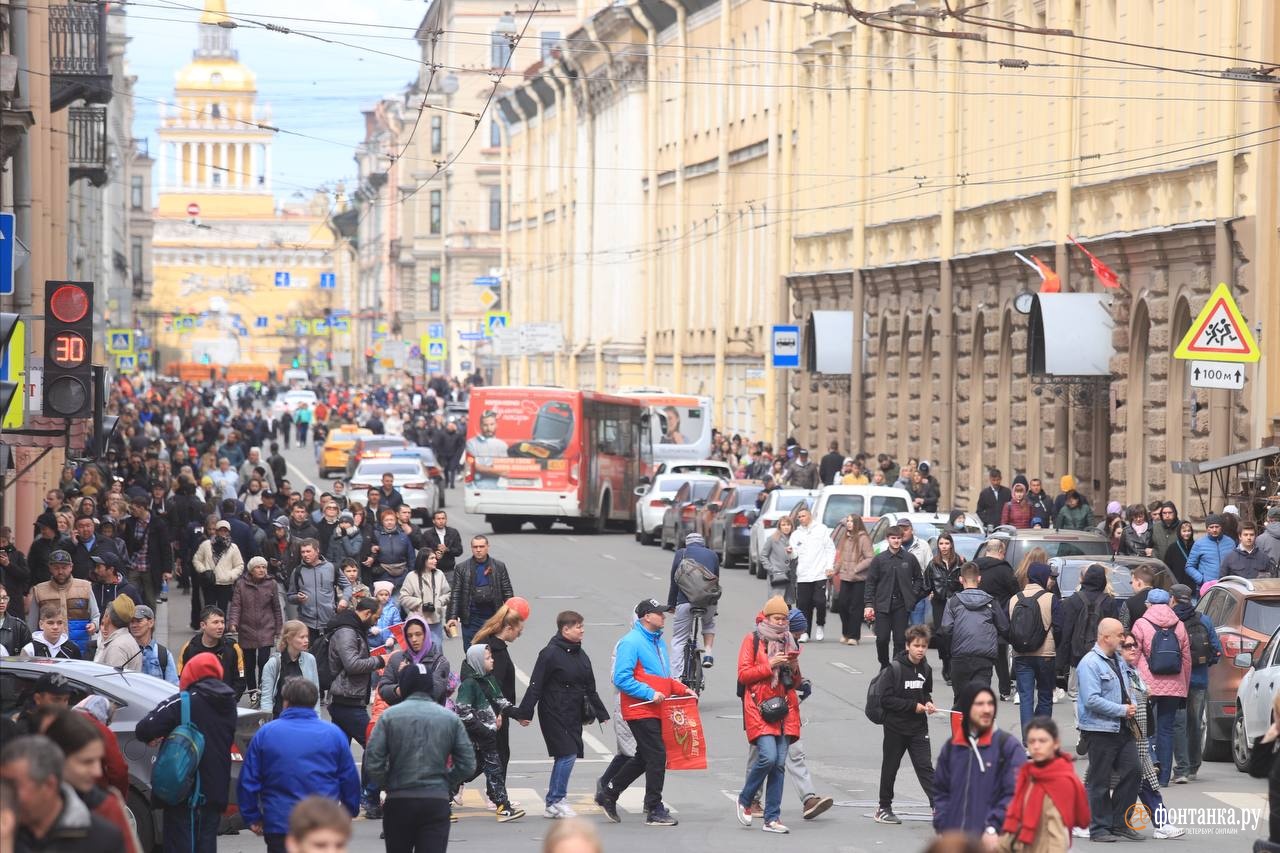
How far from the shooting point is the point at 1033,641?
1861 centimetres

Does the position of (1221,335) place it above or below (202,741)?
above

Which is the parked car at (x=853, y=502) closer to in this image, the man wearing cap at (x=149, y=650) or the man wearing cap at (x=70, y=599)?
the man wearing cap at (x=70, y=599)

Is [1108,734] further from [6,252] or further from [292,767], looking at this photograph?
[6,252]

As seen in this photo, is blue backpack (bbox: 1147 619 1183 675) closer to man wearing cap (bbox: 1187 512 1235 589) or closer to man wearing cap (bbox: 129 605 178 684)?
man wearing cap (bbox: 129 605 178 684)

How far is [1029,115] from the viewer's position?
127ft

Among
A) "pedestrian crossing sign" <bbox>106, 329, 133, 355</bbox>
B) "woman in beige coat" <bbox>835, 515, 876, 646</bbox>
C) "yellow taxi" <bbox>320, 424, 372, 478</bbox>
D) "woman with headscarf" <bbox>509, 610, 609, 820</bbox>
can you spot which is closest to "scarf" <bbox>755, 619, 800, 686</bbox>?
"woman with headscarf" <bbox>509, 610, 609, 820</bbox>

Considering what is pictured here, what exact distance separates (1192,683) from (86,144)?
31.5 meters

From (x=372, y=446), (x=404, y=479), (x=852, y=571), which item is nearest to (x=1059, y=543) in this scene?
(x=852, y=571)

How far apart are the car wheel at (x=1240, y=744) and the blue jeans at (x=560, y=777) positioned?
4951mm

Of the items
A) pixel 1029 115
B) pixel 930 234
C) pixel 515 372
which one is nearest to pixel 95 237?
pixel 515 372

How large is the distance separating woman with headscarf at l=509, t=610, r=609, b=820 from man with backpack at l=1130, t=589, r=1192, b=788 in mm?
3680

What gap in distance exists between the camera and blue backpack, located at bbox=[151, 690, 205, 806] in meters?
12.2

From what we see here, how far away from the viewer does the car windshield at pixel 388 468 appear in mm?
45875

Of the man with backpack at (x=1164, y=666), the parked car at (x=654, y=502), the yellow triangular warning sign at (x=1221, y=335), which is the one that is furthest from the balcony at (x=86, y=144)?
the man with backpack at (x=1164, y=666)
